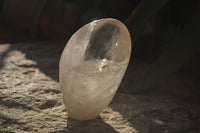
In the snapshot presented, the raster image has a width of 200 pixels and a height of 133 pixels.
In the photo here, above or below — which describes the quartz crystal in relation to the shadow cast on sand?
above

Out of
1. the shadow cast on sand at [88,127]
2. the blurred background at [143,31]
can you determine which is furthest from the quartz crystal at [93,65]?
the blurred background at [143,31]

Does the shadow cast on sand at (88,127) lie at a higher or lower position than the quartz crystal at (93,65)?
lower

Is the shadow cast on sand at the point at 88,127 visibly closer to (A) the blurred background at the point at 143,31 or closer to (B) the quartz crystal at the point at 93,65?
(B) the quartz crystal at the point at 93,65

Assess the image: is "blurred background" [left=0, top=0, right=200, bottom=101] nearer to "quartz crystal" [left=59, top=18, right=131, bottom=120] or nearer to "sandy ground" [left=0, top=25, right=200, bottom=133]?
"sandy ground" [left=0, top=25, right=200, bottom=133]

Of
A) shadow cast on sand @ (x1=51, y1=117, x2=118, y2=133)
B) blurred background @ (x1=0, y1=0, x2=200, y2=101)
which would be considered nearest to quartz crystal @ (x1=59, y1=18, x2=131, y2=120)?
shadow cast on sand @ (x1=51, y1=117, x2=118, y2=133)

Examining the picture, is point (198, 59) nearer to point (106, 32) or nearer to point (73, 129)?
point (106, 32)

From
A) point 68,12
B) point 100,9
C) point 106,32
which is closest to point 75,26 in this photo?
point 68,12
